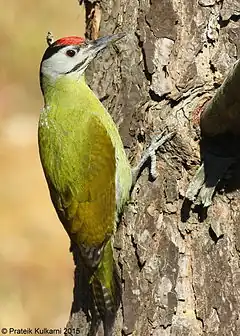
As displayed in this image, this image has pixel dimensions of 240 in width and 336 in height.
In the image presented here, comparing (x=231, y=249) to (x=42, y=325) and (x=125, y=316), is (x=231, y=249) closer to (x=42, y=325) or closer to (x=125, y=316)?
(x=125, y=316)

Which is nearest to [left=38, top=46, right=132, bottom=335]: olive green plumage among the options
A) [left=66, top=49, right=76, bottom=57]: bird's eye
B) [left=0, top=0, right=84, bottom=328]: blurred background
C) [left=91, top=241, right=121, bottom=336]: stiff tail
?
[left=91, top=241, right=121, bottom=336]: stiff tail

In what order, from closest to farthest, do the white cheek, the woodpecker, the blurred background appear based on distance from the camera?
the woodpecker, the white cheek, the blurred background

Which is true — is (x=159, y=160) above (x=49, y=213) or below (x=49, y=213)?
above

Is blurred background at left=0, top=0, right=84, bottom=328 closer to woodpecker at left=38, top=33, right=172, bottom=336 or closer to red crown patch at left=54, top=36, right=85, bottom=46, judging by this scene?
woodpecker at left=38, top=33, right=172, bottom=336

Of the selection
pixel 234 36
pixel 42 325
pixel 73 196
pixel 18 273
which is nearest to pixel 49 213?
pixel 18 273

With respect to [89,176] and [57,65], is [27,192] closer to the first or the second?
[57,65]

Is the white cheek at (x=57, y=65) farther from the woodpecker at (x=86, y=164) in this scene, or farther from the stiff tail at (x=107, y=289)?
the stiff tail at (x=107, y=289)

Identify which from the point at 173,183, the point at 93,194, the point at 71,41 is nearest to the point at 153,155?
the point at 173,183

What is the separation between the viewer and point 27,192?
29.7ft

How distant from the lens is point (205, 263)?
126 inches

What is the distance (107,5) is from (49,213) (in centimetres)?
501

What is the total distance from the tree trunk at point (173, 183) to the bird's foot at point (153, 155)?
1.1 inches

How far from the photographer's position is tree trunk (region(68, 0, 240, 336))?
3.20 m

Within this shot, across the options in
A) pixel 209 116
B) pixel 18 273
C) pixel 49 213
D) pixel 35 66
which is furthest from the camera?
pixel 35 66
